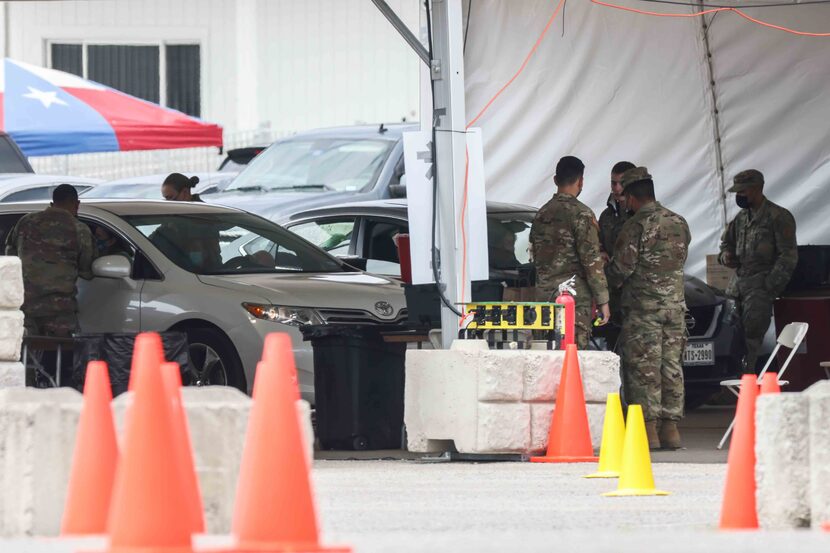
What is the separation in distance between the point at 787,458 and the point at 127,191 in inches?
552

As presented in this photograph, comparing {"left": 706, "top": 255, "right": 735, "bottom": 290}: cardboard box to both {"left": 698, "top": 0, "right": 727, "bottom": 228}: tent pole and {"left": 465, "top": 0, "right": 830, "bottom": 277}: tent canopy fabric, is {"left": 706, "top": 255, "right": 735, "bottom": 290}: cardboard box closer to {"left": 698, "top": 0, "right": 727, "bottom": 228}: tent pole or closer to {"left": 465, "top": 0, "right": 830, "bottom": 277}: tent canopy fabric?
{"left": 465, "top": 0, "right": 830, "bottom": 277}: tent canopy fabric

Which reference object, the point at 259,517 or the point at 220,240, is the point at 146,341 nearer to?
the point at 259,517

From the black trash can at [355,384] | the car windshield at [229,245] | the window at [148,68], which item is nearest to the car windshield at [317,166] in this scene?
the car windshield at [229,245]

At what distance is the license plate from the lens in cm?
1409

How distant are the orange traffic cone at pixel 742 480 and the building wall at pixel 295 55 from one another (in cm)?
2399

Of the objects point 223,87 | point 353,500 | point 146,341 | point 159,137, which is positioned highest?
Answer: point 223,87

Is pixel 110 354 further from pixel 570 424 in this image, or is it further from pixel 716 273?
pixel 716 273

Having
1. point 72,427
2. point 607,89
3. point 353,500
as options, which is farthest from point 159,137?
point 72,427

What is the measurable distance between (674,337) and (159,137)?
24.5 ft

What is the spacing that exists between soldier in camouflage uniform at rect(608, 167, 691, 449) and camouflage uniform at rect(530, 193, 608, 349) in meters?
0.37

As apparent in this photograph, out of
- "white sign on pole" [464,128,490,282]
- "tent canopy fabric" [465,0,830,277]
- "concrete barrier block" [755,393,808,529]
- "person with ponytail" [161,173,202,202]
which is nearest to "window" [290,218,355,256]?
"tent canopy fabric" [465,0,830,277]

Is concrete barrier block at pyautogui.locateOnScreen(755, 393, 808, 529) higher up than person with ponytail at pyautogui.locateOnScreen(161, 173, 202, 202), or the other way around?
person with ponytail at pyautogui.locateOnScreen(161, 173, 202, 202)

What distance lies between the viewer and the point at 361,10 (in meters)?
31.2

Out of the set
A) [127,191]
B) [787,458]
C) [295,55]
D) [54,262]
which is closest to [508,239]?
[54,262]
